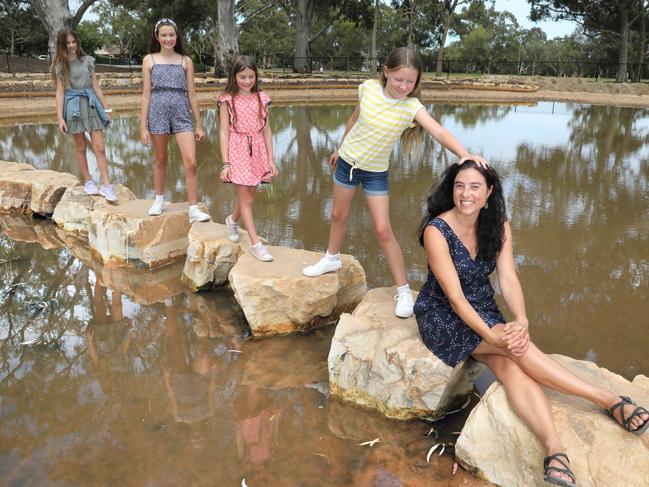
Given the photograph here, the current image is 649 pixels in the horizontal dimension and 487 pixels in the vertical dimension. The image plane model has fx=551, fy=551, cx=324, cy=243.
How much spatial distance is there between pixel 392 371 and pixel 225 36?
20.7m

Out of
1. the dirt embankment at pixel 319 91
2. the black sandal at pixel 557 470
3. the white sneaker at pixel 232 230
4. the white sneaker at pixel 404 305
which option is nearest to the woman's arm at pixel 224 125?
the white sneaker at pixel 232 230

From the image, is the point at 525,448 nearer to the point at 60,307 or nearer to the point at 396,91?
the point at 396,91

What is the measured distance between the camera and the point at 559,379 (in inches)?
85.7

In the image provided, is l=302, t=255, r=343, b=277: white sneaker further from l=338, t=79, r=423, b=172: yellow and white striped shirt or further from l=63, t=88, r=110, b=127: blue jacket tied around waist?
l=63, t=88, r=110, b=127: blue jacket tied around waist

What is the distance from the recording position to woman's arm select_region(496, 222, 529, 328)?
2.43m

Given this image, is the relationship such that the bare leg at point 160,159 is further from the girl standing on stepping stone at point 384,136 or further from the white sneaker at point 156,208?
the girl standing on stepping stone at point 384,136

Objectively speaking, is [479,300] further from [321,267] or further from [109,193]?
[109,193]

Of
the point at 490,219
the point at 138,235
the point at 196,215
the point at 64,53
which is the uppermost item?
the point at 64,53

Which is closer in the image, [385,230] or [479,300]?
[479,300]

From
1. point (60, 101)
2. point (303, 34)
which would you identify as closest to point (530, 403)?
point (60, 101)

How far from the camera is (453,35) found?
53.0 m

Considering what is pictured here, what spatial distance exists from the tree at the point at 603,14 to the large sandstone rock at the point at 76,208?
101ft

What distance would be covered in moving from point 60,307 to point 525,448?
295cm

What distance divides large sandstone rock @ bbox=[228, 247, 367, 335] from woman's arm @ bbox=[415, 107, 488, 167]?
1.10m
